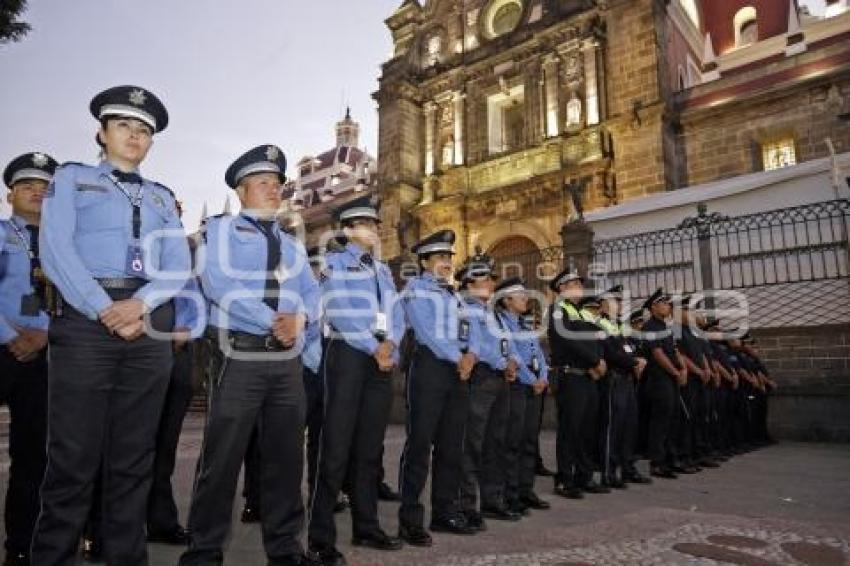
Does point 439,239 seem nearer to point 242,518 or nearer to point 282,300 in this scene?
point 282,300

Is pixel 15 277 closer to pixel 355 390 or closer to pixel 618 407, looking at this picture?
pixel 355 390

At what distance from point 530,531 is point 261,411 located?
2.18 metres

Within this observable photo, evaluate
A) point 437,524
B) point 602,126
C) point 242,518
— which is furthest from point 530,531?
point 602,126

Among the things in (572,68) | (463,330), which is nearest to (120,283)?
(463,330)

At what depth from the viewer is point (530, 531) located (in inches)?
169

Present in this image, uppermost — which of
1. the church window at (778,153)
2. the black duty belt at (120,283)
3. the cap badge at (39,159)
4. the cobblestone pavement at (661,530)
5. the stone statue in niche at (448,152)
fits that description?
the stone statue in niche at (448,152)

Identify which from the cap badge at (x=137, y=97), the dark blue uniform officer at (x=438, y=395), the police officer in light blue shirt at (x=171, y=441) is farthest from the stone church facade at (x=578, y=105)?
the cap badge at (x=137, y=97)

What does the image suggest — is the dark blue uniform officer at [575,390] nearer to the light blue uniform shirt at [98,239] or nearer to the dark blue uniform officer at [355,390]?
the dark blue uniform officer at [355,390]

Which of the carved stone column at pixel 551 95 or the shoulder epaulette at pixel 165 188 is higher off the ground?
the carved stone column at pixel 551 95

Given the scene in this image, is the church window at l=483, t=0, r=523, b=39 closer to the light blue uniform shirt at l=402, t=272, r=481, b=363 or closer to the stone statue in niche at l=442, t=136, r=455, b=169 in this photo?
the stone statue in niche at l=442, t=136, r=455, b=169

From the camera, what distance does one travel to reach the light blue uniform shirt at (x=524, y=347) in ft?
18.0

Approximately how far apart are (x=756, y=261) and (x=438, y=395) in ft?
28.6

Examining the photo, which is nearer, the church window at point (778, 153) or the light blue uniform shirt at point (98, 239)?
the light blue uniform shirt at point (98, 239)

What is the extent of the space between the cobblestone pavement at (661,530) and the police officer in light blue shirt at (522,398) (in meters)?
0.24
